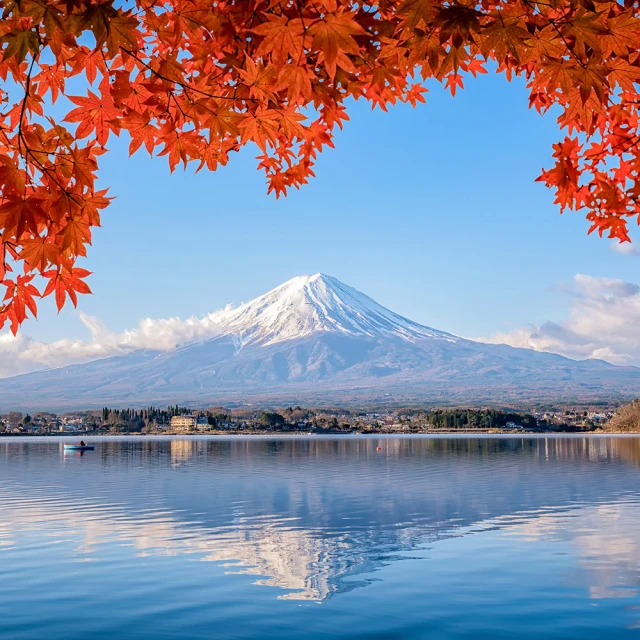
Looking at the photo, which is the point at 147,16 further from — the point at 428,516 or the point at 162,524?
the point at 428,516

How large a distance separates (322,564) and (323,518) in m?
10.3

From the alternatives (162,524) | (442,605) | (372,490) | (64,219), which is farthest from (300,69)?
(372,490)

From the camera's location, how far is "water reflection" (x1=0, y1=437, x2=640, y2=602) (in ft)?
65.6

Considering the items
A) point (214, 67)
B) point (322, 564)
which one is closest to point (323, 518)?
point (322, 564)

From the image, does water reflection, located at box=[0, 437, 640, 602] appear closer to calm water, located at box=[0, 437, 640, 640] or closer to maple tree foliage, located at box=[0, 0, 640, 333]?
calm water, located at box=[0, 437, 640, 640]

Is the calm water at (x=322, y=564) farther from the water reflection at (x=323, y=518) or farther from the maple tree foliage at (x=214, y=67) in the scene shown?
the maple tree foliage at (x=214, y=67)

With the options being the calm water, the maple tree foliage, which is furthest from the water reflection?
the maple tree foliage

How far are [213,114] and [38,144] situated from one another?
893 mm

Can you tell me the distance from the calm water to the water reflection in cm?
11

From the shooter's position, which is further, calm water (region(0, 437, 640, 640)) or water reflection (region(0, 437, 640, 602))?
water reflection (region(0, 437, 640, 602))

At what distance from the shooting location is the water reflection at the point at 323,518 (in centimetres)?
2000

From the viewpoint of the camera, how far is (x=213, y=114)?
3.94 metres

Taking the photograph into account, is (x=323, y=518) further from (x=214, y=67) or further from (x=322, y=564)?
(x=214, y=67)

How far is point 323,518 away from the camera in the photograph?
99.7 feet
